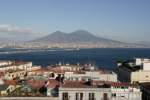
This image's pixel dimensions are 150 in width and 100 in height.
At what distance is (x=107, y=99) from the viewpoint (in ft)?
112

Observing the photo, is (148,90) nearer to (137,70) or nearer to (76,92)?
(76,92)

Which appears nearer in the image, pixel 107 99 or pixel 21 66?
pixel 107 99

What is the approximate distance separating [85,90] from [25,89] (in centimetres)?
505

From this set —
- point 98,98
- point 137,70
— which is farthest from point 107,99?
point 137,70

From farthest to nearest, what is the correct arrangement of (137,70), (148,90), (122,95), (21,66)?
(21,66)
(137,70)
(148,90)
(122,95)

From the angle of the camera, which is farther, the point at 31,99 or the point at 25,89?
the point at 25,89

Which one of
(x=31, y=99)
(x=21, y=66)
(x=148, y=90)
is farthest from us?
(x=21, y=66)

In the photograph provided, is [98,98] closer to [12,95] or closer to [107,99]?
[107,99]

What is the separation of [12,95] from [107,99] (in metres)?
7.30

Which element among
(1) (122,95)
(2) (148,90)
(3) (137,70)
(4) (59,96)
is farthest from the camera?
(3) (137,70)

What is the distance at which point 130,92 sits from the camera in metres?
41.5

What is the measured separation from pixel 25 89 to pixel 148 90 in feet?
58.0

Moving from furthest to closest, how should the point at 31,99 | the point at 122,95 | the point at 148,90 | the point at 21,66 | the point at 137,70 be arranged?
the point at 21,66 → the point at 137,70 → the point at 148,90 → the point at 122,95 → the point at 31,99

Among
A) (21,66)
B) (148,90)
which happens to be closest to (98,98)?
(148,90)
